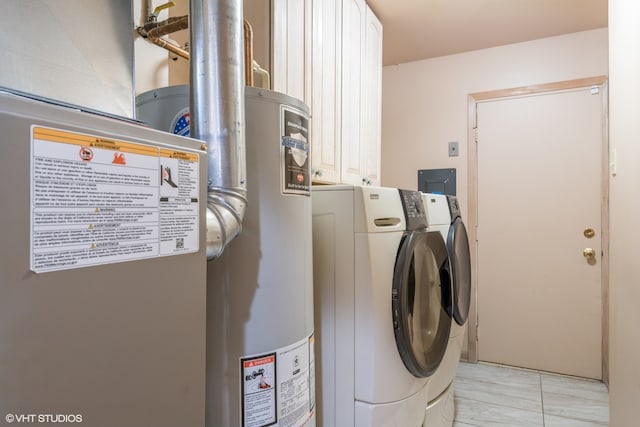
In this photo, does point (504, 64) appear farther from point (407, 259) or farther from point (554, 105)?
point (407, 259)

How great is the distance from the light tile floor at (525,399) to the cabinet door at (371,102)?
60.3 inches

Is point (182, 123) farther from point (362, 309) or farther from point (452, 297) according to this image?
point (452, 297)

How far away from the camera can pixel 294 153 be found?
914 millimetres

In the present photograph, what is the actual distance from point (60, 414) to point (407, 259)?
1.05 metres

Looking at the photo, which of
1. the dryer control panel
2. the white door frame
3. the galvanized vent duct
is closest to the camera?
the galvanized vent duct

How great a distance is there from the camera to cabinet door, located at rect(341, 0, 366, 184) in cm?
199

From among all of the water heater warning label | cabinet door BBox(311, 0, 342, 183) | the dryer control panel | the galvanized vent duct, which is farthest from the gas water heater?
cabinet door BBox(311, 0, 342, 183)

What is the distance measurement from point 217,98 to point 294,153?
249 millimetres

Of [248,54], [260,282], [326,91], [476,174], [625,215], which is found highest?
[326,91]

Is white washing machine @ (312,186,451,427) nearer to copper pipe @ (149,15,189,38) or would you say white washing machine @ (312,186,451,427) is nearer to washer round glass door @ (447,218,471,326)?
washer round glass door @ (447,218,471,326)

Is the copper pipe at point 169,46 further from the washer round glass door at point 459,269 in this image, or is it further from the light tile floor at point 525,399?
the light tile floor at point 525,399

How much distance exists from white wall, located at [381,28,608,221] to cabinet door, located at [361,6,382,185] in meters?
0.91

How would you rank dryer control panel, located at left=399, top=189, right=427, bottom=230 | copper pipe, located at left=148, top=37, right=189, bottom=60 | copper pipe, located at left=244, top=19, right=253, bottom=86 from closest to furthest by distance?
copper pipe, located at left=244, top=19, right=253, bottom=86 < copper pipe, located at left=148, top=37, right=189, bottom=60 < dryer control panel, located at left=399, top=189, right=427, bottom=230

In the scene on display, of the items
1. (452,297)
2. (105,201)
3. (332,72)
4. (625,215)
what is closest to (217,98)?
(105,201)
